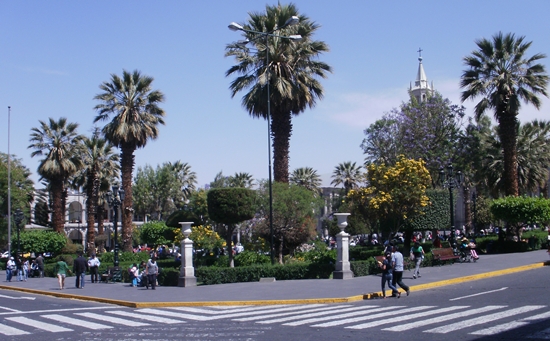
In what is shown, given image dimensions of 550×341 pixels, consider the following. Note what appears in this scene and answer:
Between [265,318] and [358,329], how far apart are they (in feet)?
10.7

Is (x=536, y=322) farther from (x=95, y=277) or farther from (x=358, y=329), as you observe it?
(x=95, y=277)

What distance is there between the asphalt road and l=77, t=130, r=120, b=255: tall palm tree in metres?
30.0

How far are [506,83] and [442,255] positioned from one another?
47.2ft

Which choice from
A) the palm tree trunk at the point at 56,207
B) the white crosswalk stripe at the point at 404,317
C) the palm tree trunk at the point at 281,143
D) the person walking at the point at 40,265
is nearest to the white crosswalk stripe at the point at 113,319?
the white crosswalk stripe at the point at 404,317

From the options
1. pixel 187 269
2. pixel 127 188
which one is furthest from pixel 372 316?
pixel 127 188

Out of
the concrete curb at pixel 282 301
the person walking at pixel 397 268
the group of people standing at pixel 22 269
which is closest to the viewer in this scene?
the person walking at pixel 397 268

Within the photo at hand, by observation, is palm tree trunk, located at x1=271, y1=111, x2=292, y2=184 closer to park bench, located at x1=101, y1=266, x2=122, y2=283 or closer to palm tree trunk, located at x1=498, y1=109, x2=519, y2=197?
park bench, located at x1=101, y1=266, x2=122, y2=283

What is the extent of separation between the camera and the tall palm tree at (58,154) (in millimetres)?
47781

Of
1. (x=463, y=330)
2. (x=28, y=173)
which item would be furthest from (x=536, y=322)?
(x=28, y=173)

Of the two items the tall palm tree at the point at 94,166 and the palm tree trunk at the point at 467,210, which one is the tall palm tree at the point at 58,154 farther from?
the palm tree trunk at the point at 467,210

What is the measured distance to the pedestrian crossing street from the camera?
1214cm

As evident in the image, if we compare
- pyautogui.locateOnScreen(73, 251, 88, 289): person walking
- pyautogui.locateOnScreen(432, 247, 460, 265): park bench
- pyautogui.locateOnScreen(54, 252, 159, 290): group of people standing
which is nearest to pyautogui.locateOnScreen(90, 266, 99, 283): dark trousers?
pyautogui.locateOnScreen(54, 252, 159, 290): group of people standing

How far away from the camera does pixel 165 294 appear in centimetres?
2170

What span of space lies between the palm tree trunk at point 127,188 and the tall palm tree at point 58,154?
918 centimetres
